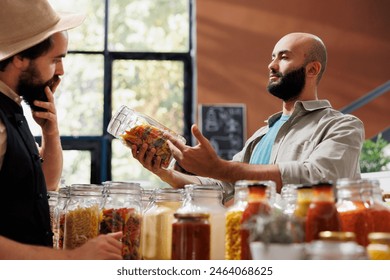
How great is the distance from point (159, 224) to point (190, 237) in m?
0.31

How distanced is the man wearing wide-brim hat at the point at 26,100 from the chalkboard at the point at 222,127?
3.34 m

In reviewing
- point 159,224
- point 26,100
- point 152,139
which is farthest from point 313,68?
point 159,224

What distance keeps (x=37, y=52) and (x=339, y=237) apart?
1176mm

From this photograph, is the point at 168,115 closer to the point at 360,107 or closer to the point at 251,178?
the point at 360,107

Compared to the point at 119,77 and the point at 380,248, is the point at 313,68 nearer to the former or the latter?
the point at 380,248

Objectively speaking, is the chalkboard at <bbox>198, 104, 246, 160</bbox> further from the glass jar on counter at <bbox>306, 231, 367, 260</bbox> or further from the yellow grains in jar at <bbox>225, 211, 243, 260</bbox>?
the glass jar on counter at <bbox>306, 231, 367, 260</bbox>

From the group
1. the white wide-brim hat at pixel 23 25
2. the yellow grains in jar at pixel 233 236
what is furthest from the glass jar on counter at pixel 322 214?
the white wide-brim hat at pixel 23 25

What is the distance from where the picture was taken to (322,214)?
994mm

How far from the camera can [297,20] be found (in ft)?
18.2

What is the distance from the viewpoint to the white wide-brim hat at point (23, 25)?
5.36 feet

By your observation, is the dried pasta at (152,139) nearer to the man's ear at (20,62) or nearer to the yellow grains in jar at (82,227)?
the man's ear at (20,62)

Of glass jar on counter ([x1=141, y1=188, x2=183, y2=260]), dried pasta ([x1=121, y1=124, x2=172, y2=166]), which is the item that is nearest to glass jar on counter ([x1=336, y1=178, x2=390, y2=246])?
glass jar on counter ([x1=141, y1=188, x2=183, y2=260])
